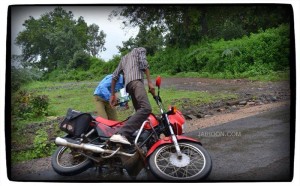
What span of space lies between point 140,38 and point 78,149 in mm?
1467

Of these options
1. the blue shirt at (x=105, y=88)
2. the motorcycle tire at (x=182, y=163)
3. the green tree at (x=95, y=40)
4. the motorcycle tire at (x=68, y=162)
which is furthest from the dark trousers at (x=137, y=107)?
the green tree at (x=95, y=40)

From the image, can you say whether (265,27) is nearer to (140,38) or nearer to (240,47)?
(240,47)

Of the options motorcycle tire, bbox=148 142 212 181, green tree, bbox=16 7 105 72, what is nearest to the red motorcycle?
motorcycle tire, bbox=148 142 212 181

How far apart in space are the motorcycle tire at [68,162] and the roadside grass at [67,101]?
0.12 metres

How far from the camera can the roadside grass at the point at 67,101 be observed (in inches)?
293

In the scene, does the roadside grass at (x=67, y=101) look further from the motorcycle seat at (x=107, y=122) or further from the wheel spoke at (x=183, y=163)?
the wheel spoke at (x=183, y=163)

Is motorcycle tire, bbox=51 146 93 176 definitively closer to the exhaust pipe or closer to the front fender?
the exhaust pipe

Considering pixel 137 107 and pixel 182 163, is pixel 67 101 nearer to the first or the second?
pixel 137 107

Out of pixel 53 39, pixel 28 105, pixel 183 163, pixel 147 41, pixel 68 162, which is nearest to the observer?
pixel 183 163

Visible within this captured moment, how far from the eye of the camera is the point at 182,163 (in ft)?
23.6

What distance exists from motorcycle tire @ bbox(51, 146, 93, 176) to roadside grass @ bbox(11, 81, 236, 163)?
0.12 metres

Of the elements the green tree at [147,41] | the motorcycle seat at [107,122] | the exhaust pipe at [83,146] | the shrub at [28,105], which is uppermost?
the green tree at [147,41]

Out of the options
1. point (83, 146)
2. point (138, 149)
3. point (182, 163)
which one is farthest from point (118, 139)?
point (182, 163)

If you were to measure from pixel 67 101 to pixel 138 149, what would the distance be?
1.02m
